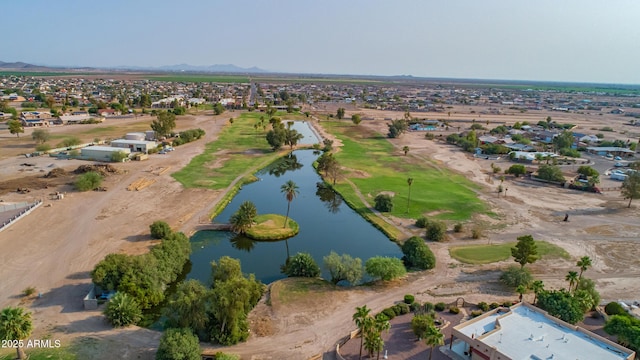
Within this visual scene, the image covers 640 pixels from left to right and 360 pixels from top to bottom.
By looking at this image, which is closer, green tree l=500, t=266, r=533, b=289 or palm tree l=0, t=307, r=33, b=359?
palm tree l=0, t=307, r=33, b=359

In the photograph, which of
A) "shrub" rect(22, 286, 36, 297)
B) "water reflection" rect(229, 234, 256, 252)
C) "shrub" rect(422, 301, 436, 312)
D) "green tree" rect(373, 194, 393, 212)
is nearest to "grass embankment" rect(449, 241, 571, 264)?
"shrub" rect(422, 301, 436, 312)

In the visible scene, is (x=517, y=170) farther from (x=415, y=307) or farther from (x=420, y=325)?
(x=420, y=325)

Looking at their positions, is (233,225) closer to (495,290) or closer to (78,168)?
(495,290)

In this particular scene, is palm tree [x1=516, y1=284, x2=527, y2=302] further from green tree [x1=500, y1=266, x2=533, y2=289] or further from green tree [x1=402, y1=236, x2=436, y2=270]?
green tree [x1=402, y1=236, x2=436, y2=270]

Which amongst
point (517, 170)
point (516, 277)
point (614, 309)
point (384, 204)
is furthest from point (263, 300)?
point (517, 170)

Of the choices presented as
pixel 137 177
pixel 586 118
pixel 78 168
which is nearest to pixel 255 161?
pixel 137 177

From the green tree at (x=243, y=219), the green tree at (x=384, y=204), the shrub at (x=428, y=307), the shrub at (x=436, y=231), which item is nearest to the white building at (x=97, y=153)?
the green tree at (x=243, y=219)
